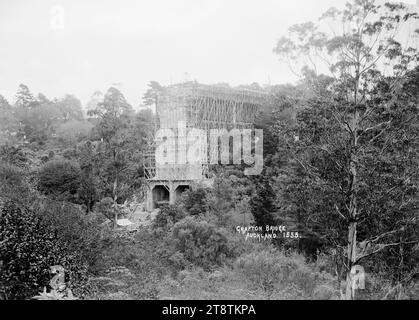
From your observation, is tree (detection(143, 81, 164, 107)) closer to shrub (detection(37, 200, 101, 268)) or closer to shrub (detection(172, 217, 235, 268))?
shrub (detection(172, 217, 235, 268))

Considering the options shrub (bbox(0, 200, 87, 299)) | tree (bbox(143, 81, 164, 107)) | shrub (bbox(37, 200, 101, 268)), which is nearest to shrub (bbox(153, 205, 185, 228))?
shrub (bbox(37, 200, 101, 268))

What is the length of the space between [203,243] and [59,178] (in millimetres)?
6862

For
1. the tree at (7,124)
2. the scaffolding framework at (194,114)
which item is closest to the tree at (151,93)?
the scaffolding framework at (194,114)

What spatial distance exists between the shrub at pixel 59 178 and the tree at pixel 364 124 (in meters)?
9.84

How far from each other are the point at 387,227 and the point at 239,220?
499cm

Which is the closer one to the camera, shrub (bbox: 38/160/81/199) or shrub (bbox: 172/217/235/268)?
shrub (bbox: 172/217/235/268)

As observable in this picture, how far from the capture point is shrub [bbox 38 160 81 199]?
15.9m

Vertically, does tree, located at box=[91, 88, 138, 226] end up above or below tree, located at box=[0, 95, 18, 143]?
below

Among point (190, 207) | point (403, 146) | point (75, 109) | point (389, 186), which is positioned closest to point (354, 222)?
point (389, 186)

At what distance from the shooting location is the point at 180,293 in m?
7.30

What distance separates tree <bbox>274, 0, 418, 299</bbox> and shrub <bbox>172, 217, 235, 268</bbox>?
3475 mm

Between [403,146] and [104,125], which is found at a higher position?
[104,125]

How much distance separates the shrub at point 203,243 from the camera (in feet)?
36.7

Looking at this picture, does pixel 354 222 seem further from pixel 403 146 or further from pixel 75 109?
pixel 75 109
